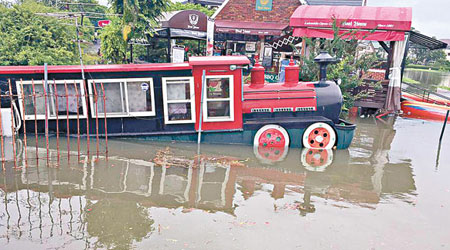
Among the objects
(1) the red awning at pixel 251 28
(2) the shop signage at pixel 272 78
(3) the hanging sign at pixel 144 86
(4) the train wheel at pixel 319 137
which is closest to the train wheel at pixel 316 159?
(4) the train wheel at pixel 319 137

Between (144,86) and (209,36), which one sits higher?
(209,36)

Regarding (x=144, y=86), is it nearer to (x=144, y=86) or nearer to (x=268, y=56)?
(x=144, y=86)

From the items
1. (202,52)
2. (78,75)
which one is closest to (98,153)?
(78,75)

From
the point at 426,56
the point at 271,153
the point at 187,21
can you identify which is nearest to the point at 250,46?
the point at 187,21

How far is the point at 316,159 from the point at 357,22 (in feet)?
27.4

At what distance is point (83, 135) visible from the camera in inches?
361

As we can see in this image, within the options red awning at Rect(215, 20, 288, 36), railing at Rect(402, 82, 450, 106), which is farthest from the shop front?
railing at Rect(402, 82, 450, 106)

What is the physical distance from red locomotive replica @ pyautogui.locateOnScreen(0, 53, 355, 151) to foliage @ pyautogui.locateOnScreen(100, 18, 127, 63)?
572cm

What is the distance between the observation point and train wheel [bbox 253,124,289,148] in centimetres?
928

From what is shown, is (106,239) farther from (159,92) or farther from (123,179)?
(159,92)

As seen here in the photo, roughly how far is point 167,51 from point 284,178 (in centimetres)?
1185

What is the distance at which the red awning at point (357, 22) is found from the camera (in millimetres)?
14469

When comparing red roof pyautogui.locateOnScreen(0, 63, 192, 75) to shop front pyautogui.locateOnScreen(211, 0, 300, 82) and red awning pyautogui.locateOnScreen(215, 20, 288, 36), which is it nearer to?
shop front pyautogui.locateOnScreen(211, 0, 300, 82)

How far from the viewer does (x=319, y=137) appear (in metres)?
9.38
